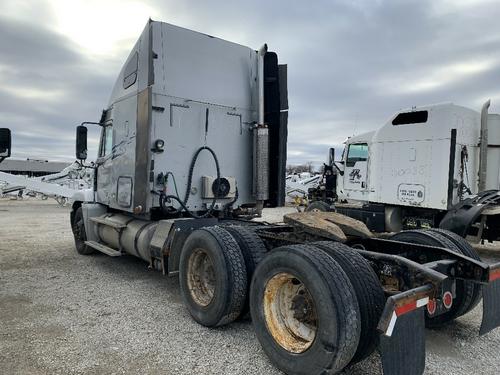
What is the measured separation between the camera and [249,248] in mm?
4199

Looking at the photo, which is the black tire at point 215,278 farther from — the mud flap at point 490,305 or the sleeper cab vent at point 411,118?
the sleeper cab vent at point 411,118

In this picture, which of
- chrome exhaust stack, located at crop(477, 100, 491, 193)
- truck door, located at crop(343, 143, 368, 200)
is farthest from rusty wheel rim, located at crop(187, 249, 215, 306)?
chrome exhaust stack, located at crop(477, 100, 491, 193)

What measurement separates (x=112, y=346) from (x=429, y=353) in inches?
116

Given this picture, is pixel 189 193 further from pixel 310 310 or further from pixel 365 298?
pixel 365 298

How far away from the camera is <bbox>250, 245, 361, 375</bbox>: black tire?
2812mm

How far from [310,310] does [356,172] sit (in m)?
8.63

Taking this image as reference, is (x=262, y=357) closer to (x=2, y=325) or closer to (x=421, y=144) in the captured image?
(x=2, y=325)

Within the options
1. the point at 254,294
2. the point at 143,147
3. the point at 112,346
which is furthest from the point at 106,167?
the point at 254,294

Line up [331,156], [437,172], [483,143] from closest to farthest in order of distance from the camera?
[437,172], [483,143], [331,156]

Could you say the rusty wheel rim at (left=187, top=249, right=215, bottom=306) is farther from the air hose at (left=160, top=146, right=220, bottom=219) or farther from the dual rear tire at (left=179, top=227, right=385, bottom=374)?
the air hose at (left=160, top=146, right=220, bottom=219)

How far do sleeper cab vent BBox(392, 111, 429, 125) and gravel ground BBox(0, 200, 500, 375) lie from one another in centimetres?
539

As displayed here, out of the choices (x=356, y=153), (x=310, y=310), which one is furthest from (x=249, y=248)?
(x=356, y=153)

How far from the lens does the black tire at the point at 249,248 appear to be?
13.5 ft

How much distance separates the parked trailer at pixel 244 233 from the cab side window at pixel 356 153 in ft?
18.0
